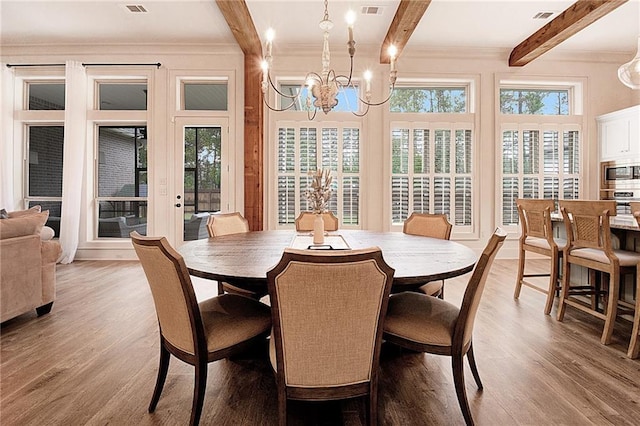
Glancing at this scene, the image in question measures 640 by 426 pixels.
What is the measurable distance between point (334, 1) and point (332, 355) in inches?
158

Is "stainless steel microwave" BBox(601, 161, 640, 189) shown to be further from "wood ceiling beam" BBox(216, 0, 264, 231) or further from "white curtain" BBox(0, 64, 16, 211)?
"white curtain" BBox(0, 64, 16, 211)

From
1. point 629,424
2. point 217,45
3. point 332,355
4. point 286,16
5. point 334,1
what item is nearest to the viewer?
point 332,355

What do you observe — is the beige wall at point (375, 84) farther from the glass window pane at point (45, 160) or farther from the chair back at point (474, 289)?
the chair back at point (474, 289)

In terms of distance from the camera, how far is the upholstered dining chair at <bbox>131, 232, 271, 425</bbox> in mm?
1356

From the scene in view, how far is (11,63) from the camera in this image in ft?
17.0

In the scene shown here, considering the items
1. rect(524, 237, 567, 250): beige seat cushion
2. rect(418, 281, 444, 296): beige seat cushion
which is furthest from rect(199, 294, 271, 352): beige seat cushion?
rect(524, 237, 567, 250): beige seat cushion

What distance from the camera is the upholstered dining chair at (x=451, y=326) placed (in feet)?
4.68

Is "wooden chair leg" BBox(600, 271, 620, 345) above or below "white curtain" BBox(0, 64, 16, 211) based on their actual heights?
below

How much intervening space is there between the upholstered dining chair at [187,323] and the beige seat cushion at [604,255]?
8.10 ft

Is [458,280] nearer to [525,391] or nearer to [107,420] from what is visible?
[525,391]

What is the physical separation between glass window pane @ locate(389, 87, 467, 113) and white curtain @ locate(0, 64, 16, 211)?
5957 mm

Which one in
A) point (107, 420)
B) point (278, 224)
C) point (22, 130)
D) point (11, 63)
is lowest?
point (107, 420)

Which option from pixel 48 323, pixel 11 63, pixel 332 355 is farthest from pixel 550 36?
pixel 11 63

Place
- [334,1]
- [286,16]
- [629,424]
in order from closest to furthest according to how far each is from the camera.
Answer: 1. [629,424]
2. [334,1]
3. [286,16]
